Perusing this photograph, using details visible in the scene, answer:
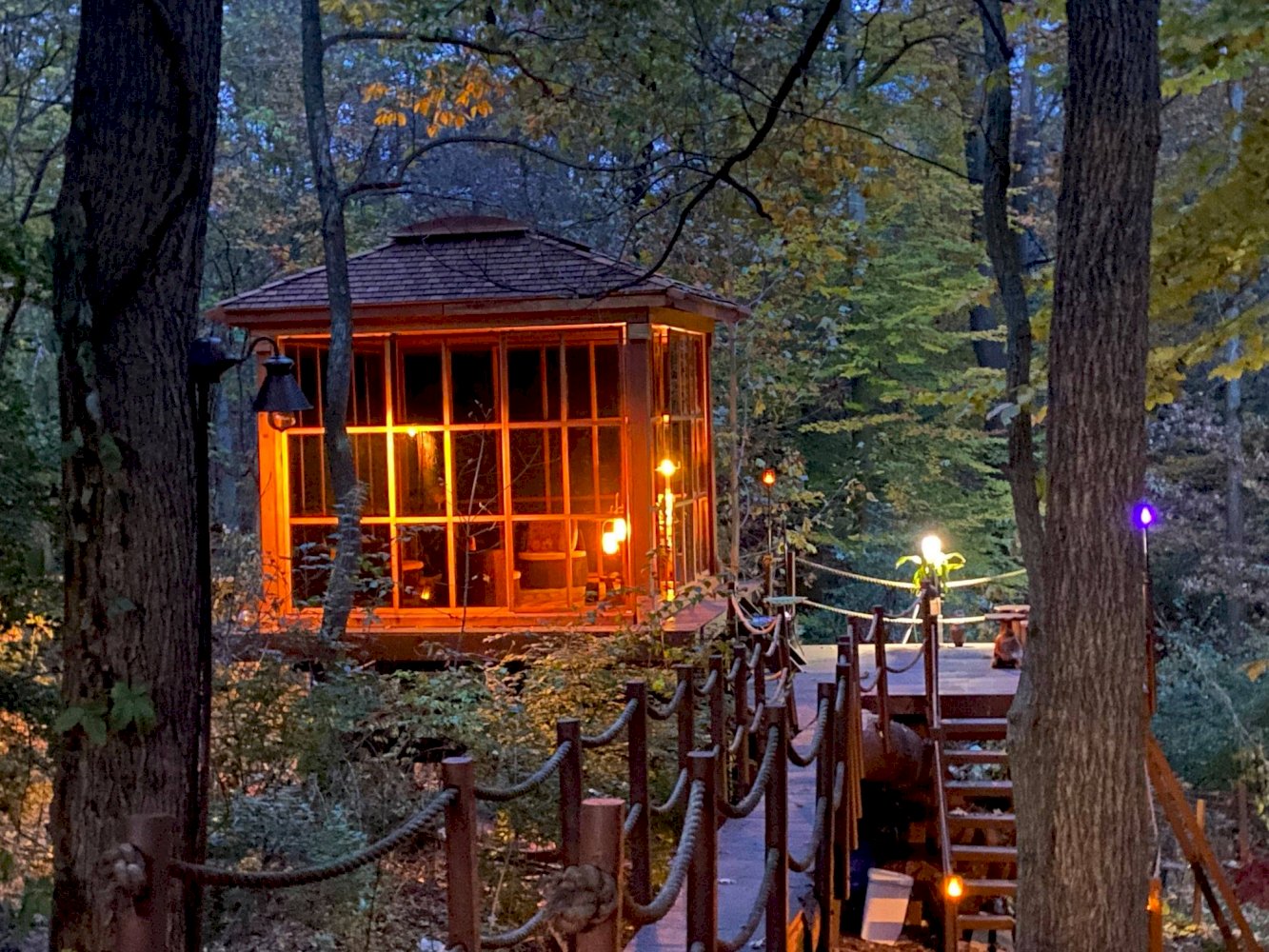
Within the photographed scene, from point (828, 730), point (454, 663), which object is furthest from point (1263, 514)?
point (828, 730)

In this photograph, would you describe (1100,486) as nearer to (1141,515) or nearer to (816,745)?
(1141,515)

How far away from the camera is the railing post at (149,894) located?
3.14 metres

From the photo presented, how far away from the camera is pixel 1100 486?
6492 millimetres

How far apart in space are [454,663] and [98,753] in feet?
20.6

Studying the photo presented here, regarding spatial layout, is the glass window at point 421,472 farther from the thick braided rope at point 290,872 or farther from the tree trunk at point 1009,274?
the thick braided rope at point 290,872

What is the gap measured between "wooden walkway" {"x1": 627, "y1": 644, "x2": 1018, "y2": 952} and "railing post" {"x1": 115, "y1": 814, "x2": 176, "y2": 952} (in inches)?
113

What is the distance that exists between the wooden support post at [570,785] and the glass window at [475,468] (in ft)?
24.3

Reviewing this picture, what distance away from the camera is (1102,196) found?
256 inches

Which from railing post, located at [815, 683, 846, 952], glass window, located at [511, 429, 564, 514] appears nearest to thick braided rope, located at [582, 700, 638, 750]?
railing post, located at [815, 683, 846, 952]

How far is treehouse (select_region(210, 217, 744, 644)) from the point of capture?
11.4m

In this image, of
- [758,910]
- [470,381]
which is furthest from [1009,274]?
[470,381]

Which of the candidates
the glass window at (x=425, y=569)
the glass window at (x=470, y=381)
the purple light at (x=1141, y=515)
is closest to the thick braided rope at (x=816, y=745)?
the purple light at (x=1141, y=515)

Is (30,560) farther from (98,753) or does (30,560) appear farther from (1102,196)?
(1102,196)

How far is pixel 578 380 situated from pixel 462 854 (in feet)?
30.1
